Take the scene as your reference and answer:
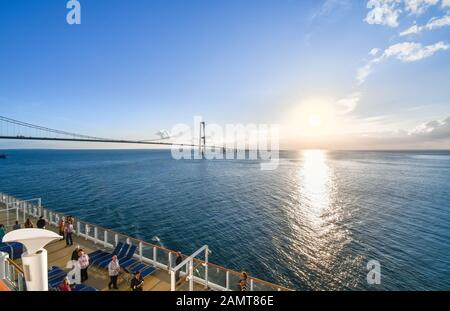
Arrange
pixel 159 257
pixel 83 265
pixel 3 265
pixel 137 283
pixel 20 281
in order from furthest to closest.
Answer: pixel 159 257 → pixel 83 265 → pixel 137 283 → pixel 3 265 → pixel 20 281

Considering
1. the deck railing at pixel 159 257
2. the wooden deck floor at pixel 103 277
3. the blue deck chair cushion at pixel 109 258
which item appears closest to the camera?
the deck railing at pixel 159 257

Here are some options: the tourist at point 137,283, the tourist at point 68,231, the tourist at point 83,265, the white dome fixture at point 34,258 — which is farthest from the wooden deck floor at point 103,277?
the white dome fixture at point 34,258

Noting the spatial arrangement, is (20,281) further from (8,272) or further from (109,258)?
(109,258)

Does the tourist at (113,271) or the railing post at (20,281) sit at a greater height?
the railing post at (20,281)

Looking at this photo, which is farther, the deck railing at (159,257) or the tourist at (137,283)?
the deck railing at (159,257)

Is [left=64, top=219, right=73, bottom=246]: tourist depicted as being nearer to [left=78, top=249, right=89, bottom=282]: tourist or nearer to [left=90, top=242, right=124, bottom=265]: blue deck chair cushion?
[left=90, top=242, right=124, bottom=265]: blue deck chair cushion

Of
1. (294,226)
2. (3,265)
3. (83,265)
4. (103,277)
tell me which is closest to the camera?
(3,265)

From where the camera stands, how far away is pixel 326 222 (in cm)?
2938

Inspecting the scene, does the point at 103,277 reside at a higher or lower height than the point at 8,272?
lower

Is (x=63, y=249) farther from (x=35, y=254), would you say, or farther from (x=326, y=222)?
(x=326, y=222)

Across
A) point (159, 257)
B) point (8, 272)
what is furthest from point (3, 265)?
point (159, 257)

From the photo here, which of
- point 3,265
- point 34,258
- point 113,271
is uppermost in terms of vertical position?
point 34,258

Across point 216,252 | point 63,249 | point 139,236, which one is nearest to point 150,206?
point 139,236

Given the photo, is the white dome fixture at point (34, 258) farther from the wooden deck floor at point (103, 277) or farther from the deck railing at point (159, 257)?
the deck railing at point (159, 257)
